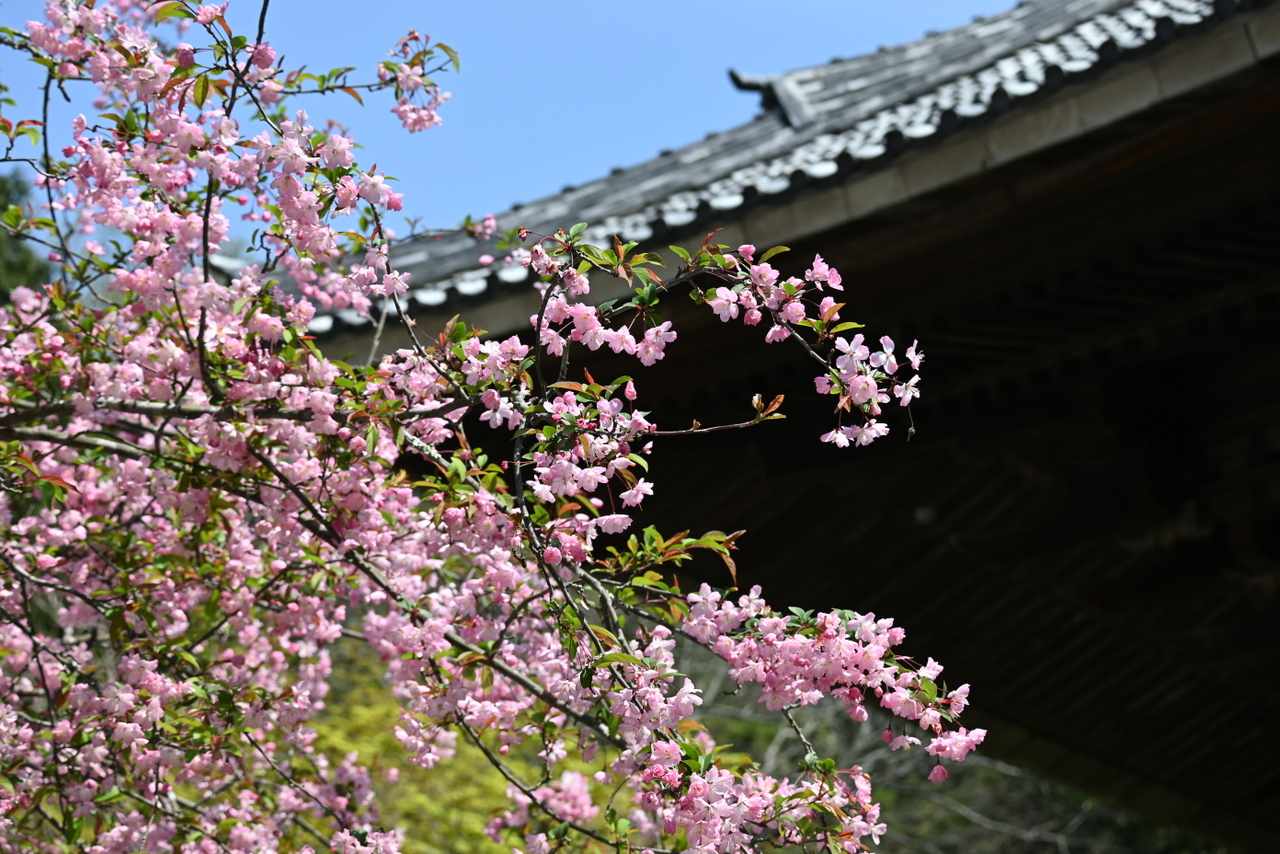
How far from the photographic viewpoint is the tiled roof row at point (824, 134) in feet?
8.45

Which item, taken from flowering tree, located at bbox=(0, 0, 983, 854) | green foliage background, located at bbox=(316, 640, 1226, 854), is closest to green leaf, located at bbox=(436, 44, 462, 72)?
flowering tree, located at bbox=(0, 0, 983, 854)

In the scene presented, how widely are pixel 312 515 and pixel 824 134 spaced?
80.6 inches

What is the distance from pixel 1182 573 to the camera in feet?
14.4

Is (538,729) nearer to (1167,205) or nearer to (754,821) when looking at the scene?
(754,821)

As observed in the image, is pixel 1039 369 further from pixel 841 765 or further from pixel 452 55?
pixel 841 765

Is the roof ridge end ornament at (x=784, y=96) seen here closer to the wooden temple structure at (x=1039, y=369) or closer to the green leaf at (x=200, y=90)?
the wooden temple structure at (x=1039, y=369)

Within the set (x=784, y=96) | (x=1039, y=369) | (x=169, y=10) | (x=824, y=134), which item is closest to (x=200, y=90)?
(x=169, y=10)

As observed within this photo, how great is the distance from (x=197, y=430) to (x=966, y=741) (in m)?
1.42

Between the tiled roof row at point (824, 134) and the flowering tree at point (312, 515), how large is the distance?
0.30 metres

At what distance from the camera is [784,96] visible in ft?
18.8

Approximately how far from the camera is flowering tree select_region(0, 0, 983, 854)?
187 centimetres

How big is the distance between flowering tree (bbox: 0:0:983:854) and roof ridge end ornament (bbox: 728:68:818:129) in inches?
111

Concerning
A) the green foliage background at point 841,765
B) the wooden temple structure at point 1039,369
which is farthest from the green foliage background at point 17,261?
the wooden temple structure at point 1039,369

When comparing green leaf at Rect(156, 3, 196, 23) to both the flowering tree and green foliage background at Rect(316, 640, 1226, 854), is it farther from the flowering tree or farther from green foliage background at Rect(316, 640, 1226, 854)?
green foliage background at Rect(316, 640, 1226, 854)
